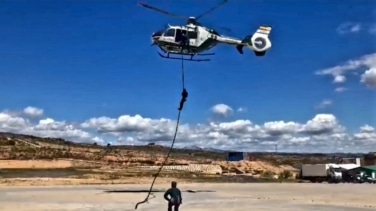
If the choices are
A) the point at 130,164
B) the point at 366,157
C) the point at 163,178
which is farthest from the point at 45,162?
the point at 366,157

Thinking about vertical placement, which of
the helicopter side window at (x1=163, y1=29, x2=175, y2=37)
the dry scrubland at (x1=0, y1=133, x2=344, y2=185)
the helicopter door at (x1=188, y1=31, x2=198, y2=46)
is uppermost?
the helicopter side window at (x1=163, y1=29, x2=175, y2=37)

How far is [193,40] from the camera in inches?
992

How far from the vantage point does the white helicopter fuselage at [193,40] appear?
25.0 m

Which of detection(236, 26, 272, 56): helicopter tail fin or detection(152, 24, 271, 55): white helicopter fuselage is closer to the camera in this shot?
detection(152, 24, 271, 55): white helicopter fuselage

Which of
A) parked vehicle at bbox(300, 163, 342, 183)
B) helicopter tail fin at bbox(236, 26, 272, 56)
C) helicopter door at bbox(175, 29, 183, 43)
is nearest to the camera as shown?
helicopter door at bbox(175, 29, 183, 43)

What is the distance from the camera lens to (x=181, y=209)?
87.7 feet

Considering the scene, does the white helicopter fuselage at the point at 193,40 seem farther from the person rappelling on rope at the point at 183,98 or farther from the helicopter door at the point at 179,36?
the person rappelling on rope at the point at 183,98

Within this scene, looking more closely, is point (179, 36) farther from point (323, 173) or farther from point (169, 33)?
point (323, 173)

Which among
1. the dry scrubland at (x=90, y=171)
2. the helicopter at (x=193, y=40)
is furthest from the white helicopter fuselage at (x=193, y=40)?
the dry scrubland at (x=90, y=171)

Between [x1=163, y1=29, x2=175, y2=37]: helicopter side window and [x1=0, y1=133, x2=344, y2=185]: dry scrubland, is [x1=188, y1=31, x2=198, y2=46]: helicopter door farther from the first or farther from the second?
[x1=0, y1=133, x2=344, y2=185]: dry scrubland

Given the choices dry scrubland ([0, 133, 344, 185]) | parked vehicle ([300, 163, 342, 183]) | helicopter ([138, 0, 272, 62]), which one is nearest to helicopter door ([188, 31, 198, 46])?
helicopter ([138, 0, 272, 62])

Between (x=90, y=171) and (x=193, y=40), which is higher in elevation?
(x=193, y=40)

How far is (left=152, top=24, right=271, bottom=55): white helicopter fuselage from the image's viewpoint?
81.9 ft

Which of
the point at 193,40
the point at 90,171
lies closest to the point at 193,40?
the point at 193,40
